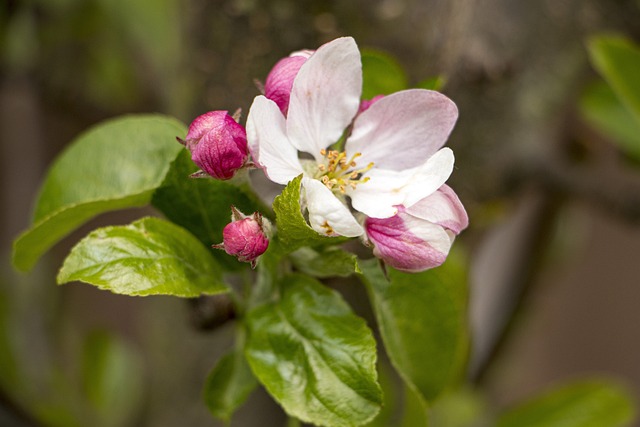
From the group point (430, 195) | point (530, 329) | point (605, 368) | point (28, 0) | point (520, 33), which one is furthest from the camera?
point (605, 368)

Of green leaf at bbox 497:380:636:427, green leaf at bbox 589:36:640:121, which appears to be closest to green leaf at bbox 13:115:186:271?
green leaf at bbox 589:36:640:121

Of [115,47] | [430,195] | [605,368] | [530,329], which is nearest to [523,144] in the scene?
[530,329]

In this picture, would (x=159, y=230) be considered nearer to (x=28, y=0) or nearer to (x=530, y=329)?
(x=28, y=0)

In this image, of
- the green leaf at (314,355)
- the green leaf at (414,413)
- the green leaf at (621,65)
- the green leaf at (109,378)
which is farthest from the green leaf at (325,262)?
the green leaf at (109,378)

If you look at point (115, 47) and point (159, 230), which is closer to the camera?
point (159, 230)

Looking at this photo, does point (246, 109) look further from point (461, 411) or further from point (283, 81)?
point (461, 411)

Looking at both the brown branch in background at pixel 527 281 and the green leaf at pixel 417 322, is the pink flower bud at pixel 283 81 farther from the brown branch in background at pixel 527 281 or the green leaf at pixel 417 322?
the brown branch in background at pixel 527 281
